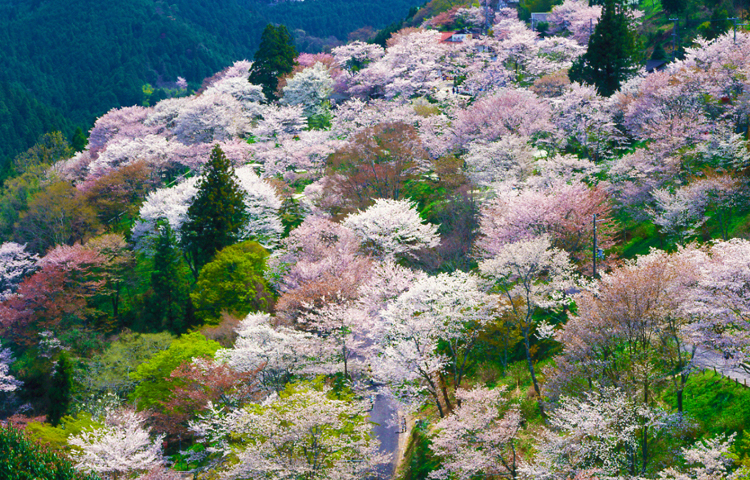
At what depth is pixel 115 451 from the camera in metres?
30.5

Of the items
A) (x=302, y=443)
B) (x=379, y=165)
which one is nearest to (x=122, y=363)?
(x=302, y=443)

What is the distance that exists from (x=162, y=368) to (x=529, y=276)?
22442mm

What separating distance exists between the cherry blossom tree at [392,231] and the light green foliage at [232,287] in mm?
8793

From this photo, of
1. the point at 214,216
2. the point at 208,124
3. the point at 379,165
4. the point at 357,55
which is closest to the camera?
the point at 379,165

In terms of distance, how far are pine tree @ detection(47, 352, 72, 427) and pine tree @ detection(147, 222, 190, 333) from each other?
8544 millimetres

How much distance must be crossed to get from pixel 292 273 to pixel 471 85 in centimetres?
3607

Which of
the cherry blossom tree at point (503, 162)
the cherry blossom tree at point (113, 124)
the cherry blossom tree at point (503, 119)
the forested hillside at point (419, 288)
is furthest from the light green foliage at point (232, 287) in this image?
the cherry blossom tree at point (113, 124)

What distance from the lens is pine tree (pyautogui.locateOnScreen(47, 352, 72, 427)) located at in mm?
42500

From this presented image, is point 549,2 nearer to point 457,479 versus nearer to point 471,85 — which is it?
point 471,85

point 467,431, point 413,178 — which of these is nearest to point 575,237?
point 467,431

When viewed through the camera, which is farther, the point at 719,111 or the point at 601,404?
the point at 719,111

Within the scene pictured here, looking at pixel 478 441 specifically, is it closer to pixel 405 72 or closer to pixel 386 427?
pixel 386 427

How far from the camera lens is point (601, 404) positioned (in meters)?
21.5

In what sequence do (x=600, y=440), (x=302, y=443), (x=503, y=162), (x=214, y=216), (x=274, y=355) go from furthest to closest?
(x=214, y=216) < (x=503, y=162) < (x=274, y=355) < (x=302, y=443) < (x=600, y=440)
